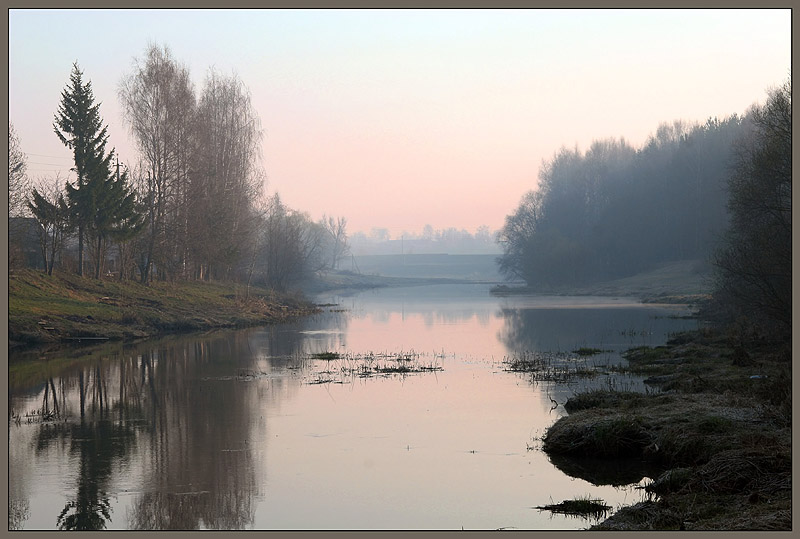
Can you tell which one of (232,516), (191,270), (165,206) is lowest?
(232,516)

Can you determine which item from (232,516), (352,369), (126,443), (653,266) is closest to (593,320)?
(352,369)

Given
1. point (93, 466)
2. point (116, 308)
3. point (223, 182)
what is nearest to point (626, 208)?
point (223, 182)

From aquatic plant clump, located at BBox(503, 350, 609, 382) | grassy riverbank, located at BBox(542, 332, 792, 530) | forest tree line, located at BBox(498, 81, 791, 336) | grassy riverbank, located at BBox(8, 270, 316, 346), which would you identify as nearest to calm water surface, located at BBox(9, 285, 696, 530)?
aquatic plant clump, located at BBox(503, 350, 609, 382)

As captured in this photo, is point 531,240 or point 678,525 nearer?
point 678,525

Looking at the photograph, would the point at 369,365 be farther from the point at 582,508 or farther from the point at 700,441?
the point at 582,508

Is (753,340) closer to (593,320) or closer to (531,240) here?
(593,320)

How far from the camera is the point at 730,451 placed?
40.5 feet

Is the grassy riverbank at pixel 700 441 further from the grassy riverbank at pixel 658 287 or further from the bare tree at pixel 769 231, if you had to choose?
the grassy riverbank at pixel 658 287

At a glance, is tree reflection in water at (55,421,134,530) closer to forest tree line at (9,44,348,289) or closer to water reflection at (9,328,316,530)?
water reflection at (9,328,316,530)

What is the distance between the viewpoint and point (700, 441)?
46.0ft

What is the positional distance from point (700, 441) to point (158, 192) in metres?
44.0

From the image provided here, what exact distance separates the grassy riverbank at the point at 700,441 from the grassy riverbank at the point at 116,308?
24719 millimetres

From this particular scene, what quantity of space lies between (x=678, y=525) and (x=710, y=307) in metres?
40.1

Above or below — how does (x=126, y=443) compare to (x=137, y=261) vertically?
below
